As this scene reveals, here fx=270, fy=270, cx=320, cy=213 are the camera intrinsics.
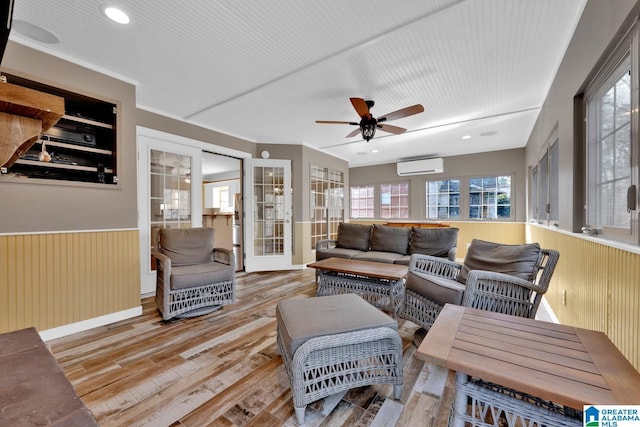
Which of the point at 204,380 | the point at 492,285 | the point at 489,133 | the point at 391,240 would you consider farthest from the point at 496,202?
the point at 204,380

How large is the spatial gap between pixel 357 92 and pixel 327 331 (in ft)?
8.39

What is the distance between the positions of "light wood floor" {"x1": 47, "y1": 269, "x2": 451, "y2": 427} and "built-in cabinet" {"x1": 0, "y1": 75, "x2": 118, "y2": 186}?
1.47m

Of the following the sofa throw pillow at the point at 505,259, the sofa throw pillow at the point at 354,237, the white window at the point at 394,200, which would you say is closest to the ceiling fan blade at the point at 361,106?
the sofa throw pillow at the point at 505,259

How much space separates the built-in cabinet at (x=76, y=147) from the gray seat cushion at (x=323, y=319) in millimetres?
2301

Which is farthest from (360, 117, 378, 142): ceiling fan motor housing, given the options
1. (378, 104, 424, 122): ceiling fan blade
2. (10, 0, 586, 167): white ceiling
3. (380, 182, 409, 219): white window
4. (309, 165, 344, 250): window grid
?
(380, 182, 409, 219): white window

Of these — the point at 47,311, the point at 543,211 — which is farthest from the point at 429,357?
the point at 543,211

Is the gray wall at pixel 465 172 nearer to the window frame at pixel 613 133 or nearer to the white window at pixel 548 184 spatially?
the white window at pixel 548 184

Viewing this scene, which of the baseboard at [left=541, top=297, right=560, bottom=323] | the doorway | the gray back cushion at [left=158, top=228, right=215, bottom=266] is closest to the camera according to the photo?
the baseboard at [left=541, top=297, right=560, bottom=323]

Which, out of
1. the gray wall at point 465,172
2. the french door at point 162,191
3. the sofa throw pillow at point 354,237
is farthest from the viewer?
the gray wall at point 465,172

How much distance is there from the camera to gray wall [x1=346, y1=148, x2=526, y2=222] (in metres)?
5.52

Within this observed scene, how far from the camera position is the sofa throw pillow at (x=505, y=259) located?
193cm

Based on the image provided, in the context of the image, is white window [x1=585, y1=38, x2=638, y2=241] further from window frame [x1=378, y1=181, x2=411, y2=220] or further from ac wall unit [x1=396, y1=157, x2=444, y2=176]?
window frame [x1=378, y1=181, x2=411, y2=220]

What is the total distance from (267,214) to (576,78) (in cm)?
424

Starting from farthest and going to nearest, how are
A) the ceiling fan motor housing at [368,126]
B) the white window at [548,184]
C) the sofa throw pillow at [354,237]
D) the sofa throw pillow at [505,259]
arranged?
1. the sofa throw pillow at [354,237]
2. the ceiling fan motor housing at [368,126]
3. the white window at [548,184]
4. the sofa throw pillow at [505,259]
